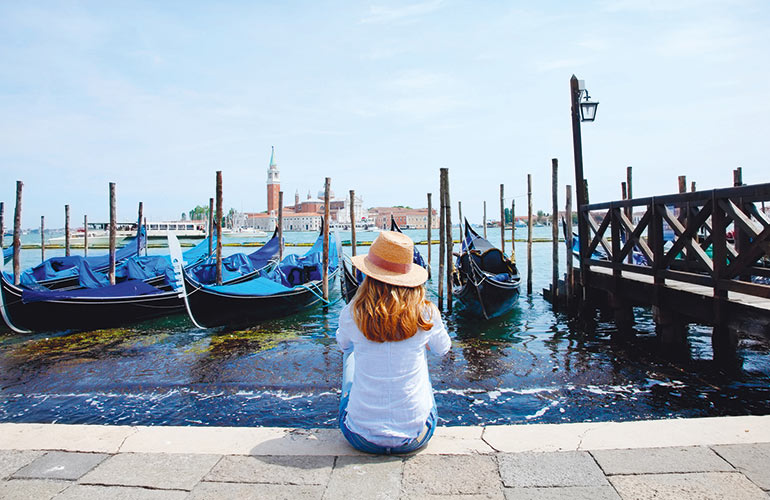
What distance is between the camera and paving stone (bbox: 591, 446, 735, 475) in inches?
76.1

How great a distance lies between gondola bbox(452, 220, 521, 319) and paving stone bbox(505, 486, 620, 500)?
699cm

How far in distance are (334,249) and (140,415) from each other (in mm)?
8941

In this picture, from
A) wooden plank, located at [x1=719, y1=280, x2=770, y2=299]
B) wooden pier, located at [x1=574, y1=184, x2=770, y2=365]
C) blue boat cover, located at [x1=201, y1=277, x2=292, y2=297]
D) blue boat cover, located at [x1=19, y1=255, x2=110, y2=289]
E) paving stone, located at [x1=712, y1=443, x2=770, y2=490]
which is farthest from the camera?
blue boat cover, located at [x1=19, y1=255, x2=110, y2=289]

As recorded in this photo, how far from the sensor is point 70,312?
26.3 ft

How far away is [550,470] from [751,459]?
76cm

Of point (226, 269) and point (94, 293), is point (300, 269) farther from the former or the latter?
point (94, 293)

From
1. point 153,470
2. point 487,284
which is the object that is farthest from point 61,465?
point 487,284

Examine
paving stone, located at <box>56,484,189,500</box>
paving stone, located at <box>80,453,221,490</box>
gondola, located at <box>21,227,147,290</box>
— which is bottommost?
paving stone, located at <box>56,484,189,500</box>

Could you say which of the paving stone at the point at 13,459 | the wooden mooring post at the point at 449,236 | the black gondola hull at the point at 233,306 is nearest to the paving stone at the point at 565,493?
the paving stone at the point at 13,459

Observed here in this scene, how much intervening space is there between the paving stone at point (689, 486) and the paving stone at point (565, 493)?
1.9 inches

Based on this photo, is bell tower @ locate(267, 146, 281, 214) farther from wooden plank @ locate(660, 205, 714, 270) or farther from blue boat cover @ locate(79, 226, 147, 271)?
wooden plank @ locate(660, 205, 714, 270)

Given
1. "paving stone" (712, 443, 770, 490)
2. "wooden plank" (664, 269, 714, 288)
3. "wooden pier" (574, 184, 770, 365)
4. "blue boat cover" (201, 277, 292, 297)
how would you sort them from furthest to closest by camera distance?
1. "blue boat cover" (201, 277, 292, 297)
2. "wooden plank" (664, 269, 714, 288)
3. "wooden pier" (574, 184, 770, 365)
4. "paving stone" (712, 443, 770, 490)

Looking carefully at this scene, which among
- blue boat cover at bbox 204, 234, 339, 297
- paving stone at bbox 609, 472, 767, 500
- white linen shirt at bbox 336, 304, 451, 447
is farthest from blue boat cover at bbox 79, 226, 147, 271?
paving stone at bbox 609, 472, 767, 500

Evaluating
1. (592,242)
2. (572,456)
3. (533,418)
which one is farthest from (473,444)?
(592,242)
